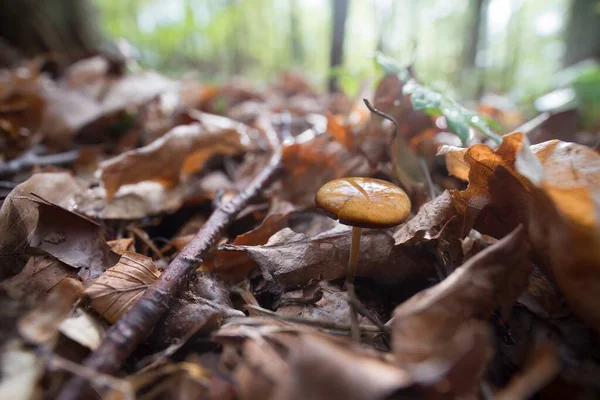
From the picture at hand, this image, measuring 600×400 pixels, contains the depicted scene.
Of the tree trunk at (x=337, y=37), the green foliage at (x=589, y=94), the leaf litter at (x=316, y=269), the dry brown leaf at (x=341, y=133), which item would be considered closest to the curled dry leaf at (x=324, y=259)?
the leaf litter at (x=316, y=269)

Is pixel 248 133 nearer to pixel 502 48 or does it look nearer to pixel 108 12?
pixel 108 12

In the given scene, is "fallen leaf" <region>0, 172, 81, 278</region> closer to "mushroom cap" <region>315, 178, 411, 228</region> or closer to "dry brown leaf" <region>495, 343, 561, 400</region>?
"mushroom cap" <region>315, 178, 411, 228</region>

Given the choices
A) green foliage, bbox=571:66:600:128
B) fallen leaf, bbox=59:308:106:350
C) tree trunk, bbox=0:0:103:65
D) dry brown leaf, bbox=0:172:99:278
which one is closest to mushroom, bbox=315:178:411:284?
fallen leaf, bbox=59:308:106:350

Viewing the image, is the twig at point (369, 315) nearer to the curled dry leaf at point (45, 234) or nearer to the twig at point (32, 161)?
the curled dry leaf at point (45, 234)

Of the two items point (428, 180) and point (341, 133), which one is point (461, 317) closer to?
point (428, 180)

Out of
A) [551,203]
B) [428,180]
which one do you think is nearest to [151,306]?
[551,203]
